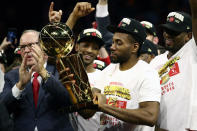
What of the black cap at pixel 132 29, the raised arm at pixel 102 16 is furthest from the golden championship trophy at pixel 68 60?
the raised arm at pixel 102 16

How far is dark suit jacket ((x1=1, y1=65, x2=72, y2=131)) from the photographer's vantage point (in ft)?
9.37

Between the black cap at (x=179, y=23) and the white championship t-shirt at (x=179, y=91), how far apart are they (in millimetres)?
304

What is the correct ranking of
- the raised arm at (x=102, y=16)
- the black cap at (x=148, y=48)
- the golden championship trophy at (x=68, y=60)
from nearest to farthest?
the golden championship trophy at (x=68, y=60) → the black cap at (x=148, y=48) → the raised arm at (x=102, y=16)

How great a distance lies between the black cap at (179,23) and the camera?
3.22 m

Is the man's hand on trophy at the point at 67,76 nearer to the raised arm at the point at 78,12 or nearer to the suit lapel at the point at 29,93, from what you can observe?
the suit lapel at the point at 29,93

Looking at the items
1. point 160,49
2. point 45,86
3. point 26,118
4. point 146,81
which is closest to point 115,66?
point 146,81

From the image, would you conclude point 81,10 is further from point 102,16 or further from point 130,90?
point 102,16

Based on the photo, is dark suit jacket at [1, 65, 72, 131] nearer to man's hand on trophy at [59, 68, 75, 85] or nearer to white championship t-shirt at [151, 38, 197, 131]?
man's hand on trophy at [59, 68, 75, 85]

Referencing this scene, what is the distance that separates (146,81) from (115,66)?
18.1 inches

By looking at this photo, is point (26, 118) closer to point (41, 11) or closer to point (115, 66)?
point (115, 66)

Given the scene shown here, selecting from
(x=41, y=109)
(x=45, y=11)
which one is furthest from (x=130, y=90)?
(x=45, y=11)

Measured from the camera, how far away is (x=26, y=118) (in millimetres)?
2910

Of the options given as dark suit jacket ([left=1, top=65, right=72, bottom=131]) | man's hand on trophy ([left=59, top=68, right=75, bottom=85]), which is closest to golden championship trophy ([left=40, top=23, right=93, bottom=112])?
man's hand on trophy ([left=59, top=68, right=75, bottom=85])

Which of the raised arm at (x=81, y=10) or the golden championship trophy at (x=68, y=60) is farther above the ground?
the raised arm at (x=81, y=10)
